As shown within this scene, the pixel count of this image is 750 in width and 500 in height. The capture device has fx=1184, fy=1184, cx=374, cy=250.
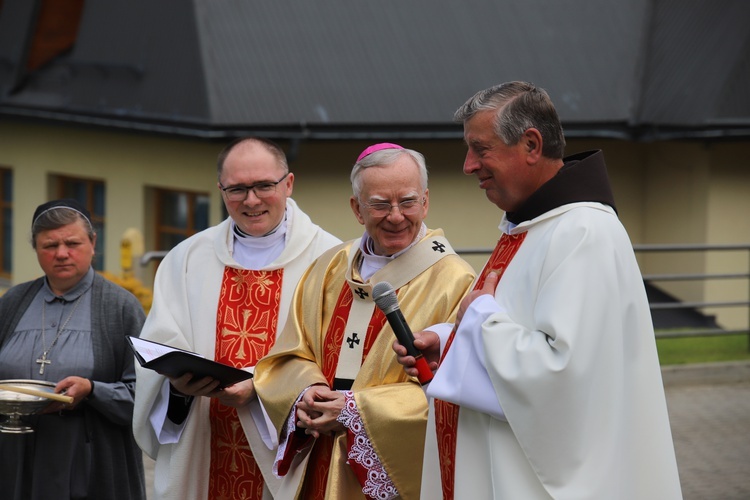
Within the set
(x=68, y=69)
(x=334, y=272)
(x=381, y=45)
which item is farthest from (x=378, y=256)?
(x=68, y=69)

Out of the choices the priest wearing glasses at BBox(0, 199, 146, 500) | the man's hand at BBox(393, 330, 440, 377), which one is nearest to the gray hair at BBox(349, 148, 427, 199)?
the man's hand at BBox(393, 330, 440, 377)

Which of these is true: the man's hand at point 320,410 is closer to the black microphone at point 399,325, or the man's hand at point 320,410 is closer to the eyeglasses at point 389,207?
the black microphone at point 399,325

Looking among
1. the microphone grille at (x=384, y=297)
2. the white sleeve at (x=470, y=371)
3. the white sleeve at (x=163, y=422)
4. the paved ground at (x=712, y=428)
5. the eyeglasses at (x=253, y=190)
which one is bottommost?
the paved ground at (x=712, y=428)

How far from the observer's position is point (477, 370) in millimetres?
3529

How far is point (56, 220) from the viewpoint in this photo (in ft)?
16.6

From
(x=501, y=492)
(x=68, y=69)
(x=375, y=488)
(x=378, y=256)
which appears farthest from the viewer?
(x=68, y=69)

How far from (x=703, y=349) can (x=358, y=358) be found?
8.70 meters

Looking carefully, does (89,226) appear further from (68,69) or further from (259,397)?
(68,69)

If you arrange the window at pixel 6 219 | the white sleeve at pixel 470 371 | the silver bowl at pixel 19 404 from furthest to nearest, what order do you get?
the window at pixel 6 219
the silver bowl at pixel 19 404
the white sleeve at pixel 470 371

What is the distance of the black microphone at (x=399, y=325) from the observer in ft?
12.3

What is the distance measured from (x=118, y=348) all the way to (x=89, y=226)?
547 millimetres

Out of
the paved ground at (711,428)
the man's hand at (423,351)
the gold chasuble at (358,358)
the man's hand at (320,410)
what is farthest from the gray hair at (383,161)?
the paved ground at (711,428)

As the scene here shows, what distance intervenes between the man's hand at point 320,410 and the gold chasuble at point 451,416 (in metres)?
0.44

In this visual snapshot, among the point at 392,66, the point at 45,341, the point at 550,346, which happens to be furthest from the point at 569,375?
the point at 392,66
